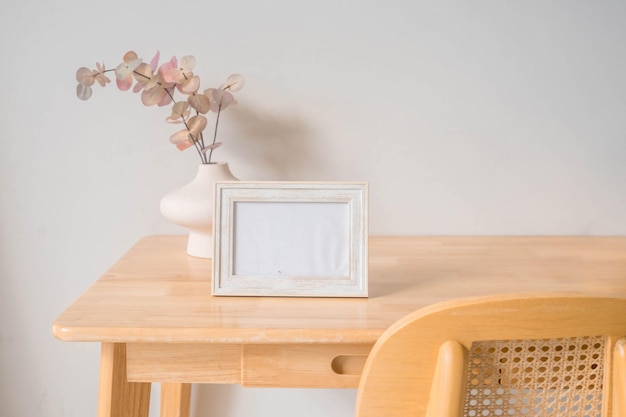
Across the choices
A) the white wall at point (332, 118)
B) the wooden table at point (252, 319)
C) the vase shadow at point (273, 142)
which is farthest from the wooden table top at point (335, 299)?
the vase shadow at point (273, 142)

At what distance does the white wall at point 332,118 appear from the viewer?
1502 mm

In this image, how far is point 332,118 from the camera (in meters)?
1.53

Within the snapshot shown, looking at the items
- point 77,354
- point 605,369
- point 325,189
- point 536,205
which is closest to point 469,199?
point 536,205

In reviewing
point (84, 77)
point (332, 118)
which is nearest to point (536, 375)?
point (332, 118)

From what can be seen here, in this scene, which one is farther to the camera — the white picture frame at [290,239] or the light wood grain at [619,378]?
the white picture frame at [290,239]

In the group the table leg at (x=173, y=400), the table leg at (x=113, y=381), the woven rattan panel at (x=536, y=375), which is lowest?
the table leg at (x=173, y=400)

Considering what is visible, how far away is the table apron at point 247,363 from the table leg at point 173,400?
22.7 inches

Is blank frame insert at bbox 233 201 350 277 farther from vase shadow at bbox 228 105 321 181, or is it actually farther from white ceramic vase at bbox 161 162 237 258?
vase shadow at bbox 228 105 321 181

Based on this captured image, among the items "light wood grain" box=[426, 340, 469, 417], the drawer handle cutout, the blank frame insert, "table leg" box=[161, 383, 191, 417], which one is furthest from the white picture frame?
"table leg" box=[161, 383, 191, 417]

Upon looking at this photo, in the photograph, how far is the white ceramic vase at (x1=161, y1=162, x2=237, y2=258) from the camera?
51.4 inches

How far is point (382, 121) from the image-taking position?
5.02ft

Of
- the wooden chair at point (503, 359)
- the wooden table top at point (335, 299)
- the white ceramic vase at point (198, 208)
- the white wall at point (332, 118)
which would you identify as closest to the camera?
the wooden chair at point (503, 359)

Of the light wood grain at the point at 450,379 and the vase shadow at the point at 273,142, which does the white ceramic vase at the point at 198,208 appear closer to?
the vase shadow at the point at 273,142

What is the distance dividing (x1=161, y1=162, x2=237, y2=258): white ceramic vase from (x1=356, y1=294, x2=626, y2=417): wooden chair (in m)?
0.63
